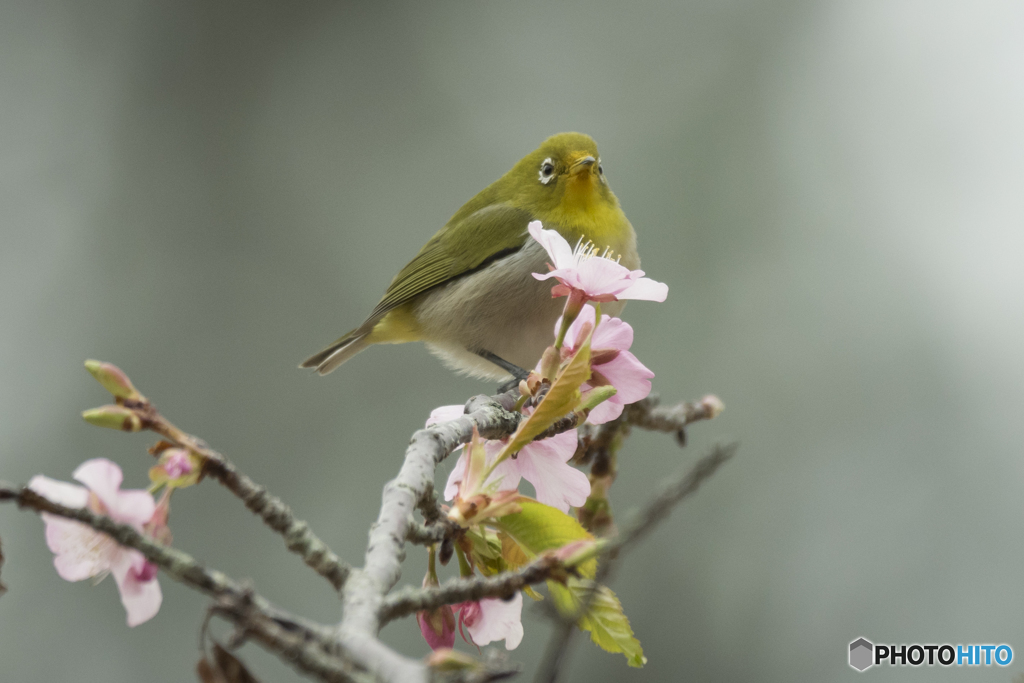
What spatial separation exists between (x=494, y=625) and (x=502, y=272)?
2.56m

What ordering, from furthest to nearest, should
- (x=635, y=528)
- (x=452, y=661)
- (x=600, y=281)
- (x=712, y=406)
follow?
1. (x=712, y=406)
2. (x=600, y=281)
3. (x=452, y=661)
4. (x=635, y=528)

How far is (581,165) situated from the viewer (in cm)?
382

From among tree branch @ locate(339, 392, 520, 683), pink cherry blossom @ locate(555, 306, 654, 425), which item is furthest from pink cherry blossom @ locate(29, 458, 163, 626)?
pink cherry blossom @ locate(555, 306, 654, 425)

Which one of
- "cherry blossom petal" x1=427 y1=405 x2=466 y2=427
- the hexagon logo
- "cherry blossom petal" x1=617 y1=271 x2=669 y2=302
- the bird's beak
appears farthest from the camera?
the bird's beak

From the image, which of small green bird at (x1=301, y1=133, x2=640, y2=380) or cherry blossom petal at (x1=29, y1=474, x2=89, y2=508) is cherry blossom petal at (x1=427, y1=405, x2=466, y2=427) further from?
small green bird at (x1=301, y1=133, x2=640, y2=380)

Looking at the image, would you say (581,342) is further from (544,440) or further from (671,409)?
(671,409)

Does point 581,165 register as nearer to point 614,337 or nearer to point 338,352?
point 338,352

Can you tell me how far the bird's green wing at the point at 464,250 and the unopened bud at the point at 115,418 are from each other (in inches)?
115

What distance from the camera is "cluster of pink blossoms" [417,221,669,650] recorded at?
132 cm

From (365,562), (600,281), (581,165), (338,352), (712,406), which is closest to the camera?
(365,562)

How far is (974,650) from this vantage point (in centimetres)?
357

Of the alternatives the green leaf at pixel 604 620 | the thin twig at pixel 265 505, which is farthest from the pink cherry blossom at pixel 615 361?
the thin twig at pixel 265 505

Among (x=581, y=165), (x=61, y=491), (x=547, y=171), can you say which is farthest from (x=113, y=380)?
(x=547, y=171)

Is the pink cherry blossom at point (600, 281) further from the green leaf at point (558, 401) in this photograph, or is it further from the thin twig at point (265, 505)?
the thin twig at point (265, 505)
